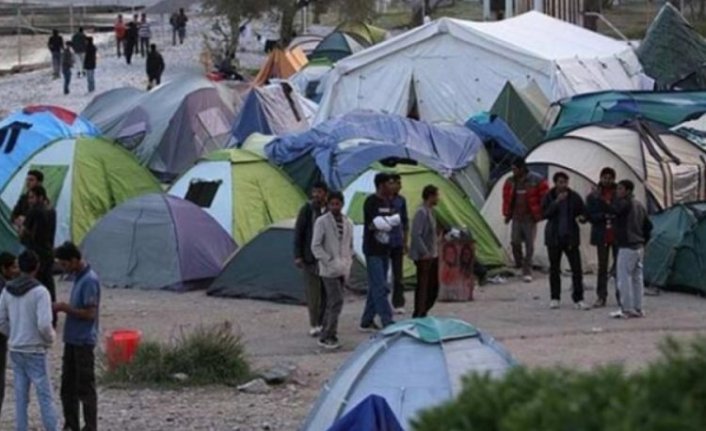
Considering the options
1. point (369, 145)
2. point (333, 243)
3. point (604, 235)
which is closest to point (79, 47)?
point (369, 145)

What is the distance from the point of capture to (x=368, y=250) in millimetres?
16078

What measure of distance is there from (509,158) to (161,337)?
9820 mm

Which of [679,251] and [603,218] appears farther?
[679,251]

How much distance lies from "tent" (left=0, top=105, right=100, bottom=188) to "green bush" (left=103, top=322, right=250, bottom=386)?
969 centimetres

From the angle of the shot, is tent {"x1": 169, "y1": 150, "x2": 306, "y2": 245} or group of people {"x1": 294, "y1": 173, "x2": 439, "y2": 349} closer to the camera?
group of people {"x1": 294, "y1": 173, "x2": 439, "y2": 349}

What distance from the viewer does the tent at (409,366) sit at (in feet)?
36.3

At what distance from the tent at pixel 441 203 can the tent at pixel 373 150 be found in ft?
2.52

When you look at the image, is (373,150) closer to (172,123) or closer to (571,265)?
(571,265)

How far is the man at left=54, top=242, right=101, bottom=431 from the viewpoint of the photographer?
446 inches

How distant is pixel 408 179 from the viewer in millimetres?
20922

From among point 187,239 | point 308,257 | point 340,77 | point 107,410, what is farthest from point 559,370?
point 340,77

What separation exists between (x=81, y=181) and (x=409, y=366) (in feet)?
40.6

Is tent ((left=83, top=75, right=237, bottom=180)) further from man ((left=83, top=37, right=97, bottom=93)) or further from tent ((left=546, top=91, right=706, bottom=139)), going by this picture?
man ((left=83, top=37, right=97, bottom=93))

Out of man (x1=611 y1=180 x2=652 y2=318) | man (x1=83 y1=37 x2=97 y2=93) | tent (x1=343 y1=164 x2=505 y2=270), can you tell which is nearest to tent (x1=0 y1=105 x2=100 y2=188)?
tent (x1=343 y1=164 x2=505 y2=270)
